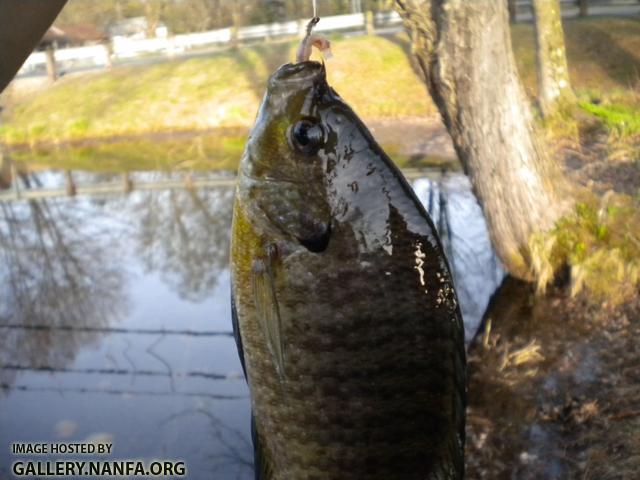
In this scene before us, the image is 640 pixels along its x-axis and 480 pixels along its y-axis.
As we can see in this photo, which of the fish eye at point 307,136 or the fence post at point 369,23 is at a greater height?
the fish eye at point 307,136

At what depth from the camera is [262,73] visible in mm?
17938

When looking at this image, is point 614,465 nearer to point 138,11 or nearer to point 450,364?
point 450,364

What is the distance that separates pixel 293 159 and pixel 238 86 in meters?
16.5

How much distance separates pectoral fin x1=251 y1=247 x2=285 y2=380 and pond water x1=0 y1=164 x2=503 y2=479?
393cm

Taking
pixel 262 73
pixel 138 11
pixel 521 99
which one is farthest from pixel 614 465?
pixel 138 11

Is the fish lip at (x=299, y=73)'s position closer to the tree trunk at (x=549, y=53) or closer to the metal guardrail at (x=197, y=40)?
the tree trunk at (x=549, y=53)

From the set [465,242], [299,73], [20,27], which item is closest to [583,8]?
[465,242]

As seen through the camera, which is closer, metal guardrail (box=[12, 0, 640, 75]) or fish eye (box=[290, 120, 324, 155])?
fish eye (box=[290, 120, 324, 155])

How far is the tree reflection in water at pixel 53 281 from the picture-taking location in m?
7.52

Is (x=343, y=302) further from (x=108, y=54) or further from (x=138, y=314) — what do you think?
(x=108, y=54)

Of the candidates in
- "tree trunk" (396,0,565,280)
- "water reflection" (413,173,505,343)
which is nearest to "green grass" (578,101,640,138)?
"water reflection" (413,173,505,343)

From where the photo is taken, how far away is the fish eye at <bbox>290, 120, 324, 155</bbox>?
1.52 m

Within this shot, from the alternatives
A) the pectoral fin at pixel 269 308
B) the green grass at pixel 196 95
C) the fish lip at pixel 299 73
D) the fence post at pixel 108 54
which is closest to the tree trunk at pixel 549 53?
the green grass at pixel 196 95

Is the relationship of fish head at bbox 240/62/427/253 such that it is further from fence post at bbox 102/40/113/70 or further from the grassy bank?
fence post at bbox 102/40/113/70
